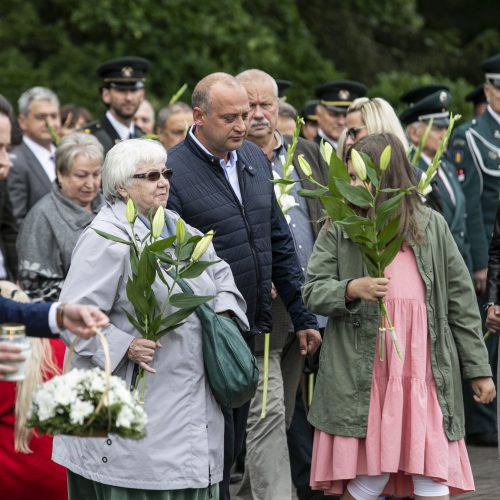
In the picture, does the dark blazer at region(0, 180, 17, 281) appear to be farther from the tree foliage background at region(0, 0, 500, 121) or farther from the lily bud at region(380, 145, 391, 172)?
Result: the tree foliage background at region(0, 0, 500, 121)

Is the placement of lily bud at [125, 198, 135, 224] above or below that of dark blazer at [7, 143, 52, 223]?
above

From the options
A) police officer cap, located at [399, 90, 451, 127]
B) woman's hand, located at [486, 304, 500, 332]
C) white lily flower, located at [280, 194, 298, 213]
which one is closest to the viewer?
woman's hand, located at [486, 304, 500, 332]

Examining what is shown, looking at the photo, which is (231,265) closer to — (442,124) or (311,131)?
(442,124)

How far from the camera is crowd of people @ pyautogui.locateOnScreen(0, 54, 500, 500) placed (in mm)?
5734

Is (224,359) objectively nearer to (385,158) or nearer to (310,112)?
(385,158)

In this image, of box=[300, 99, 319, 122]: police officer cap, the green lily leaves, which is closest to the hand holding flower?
the green lily leaves

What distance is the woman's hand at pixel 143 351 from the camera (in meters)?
5.67

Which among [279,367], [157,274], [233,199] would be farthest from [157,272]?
[279,367]

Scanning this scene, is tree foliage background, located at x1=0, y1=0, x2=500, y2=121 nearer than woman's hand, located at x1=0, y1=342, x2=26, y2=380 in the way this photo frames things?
No

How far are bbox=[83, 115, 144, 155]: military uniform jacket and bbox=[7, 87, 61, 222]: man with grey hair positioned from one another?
18.0 inches

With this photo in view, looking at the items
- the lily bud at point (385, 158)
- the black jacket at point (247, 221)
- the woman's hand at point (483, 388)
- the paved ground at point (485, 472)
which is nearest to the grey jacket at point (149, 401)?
the black jacket at point (247, 221)

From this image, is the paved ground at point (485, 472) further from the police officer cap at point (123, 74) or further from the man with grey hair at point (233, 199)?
the police officer cap at point (123, 74)

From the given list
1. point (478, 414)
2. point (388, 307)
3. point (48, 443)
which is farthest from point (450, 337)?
point (478, 414)

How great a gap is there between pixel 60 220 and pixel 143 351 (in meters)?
2.57
